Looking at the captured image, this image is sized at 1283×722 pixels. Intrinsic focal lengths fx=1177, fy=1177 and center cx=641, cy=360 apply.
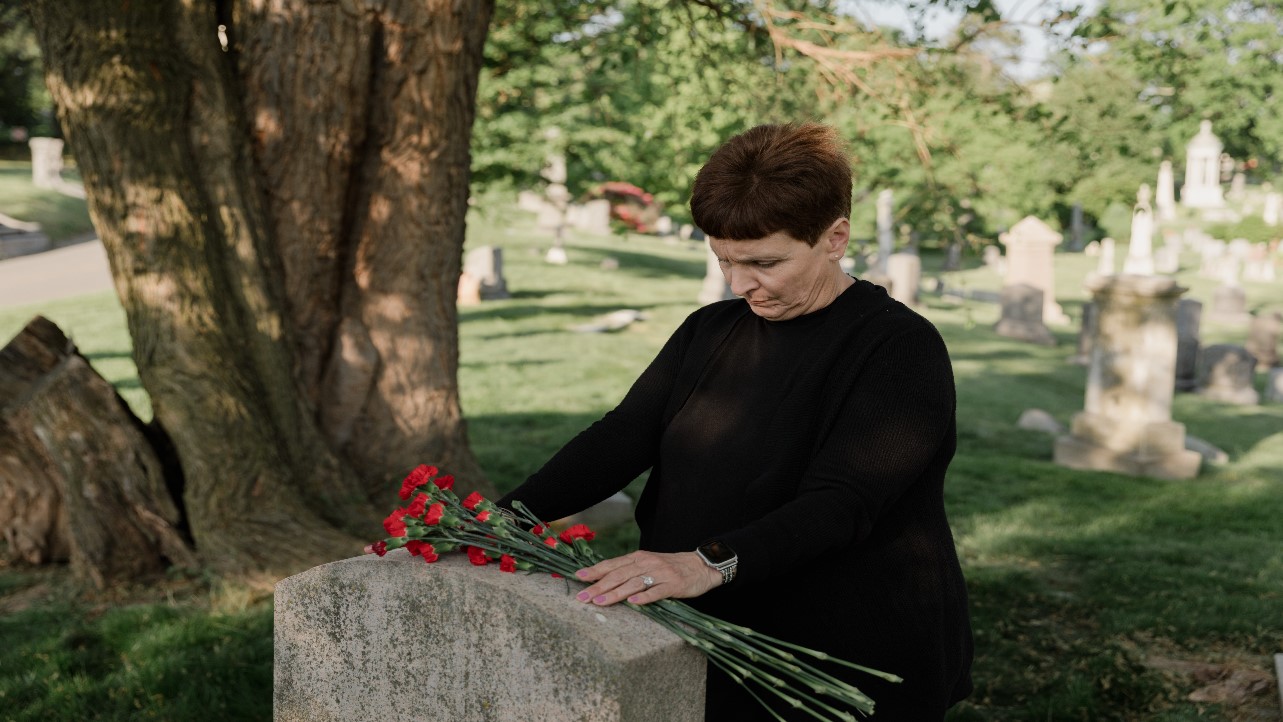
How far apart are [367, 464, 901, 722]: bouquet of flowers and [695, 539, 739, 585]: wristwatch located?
0.28ft

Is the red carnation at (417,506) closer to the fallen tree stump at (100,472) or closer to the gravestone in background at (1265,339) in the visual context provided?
the fallen tree stump at (100,472)

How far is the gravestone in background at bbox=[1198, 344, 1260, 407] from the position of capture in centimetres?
1700

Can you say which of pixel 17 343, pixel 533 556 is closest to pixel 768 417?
pixel 533 556

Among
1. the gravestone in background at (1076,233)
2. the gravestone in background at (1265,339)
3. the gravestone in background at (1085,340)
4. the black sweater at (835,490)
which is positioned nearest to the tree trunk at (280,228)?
the black sweater at (835,490)

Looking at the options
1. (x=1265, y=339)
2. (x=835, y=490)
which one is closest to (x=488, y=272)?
(x=1265, y=339)

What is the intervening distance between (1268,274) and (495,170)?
28362 mm

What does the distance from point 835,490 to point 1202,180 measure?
192ft

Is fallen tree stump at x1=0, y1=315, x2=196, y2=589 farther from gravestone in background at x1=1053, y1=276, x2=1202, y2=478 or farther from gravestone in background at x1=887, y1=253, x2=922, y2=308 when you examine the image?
gravestone in background at x1=887, y1=253, x2=922, y2=308

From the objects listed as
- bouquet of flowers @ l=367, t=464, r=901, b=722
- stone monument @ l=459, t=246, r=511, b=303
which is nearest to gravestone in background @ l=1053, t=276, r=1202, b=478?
bouquet of flowers @ l=367, t=464, r=901, b=722

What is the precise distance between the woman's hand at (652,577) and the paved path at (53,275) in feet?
53.1

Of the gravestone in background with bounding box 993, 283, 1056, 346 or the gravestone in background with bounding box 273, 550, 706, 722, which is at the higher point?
the gravestone in background with bounding box 273, 550, 706, 722

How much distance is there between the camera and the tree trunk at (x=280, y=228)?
4.91m

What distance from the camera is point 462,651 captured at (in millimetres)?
2100

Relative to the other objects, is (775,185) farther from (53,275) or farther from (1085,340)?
(53,275)
